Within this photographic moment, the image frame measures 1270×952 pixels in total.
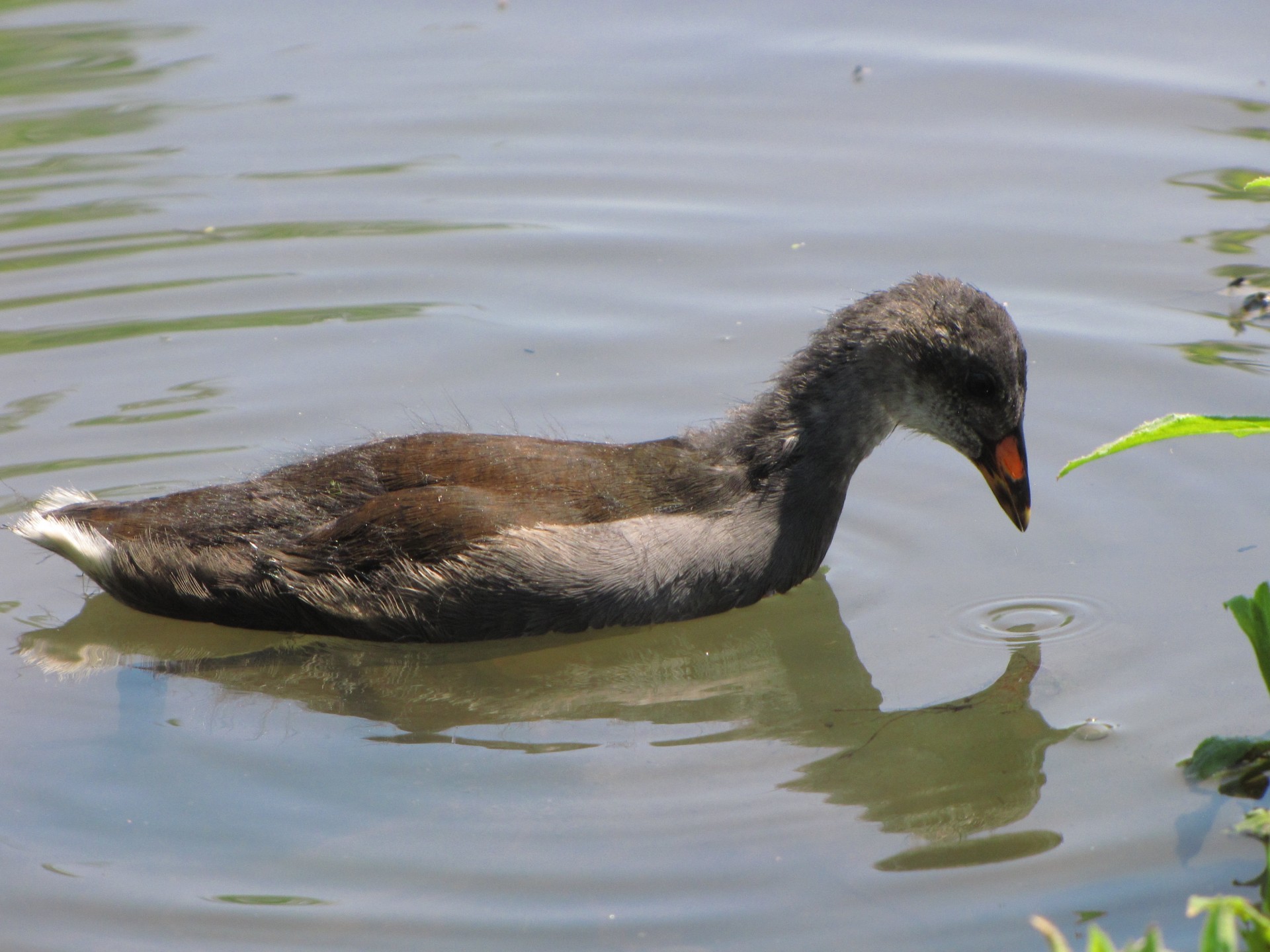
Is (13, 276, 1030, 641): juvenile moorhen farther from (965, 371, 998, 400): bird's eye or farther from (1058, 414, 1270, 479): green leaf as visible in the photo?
(1058, 414, 1270, 479): green leaf

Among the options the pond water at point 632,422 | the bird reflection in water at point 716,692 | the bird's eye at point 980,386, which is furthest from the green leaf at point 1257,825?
the bird's eye at point 980,386

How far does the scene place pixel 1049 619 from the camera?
5.28 metres

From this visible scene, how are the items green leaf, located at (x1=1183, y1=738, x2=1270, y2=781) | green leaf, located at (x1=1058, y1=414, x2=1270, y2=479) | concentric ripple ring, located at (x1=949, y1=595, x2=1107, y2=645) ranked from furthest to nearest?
1. concentric ripple ring, located at (x1=949, y1=595, x2=1107, y2=645)
2. green leaf, located at (x1=1183, y1=738, x2=1270, y2=781)
3. green leaf, located at (x1=1058, y1=414, x2=1270, y2=479)

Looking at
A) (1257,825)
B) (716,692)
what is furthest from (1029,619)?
(1257,825)

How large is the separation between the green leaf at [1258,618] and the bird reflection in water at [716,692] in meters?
0.71

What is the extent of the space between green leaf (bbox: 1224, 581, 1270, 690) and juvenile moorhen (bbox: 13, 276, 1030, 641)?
1.48 meters

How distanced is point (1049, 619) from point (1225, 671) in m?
0.60

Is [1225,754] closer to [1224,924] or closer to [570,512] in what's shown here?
[1224,924]

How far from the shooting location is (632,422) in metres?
6.60

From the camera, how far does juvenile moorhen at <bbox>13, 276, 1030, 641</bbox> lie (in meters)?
5.20

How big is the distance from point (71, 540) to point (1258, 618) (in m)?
3.69

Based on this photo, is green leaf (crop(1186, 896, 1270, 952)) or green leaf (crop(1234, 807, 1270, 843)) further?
green leaf (crop(1234, 807, 1270, 843))

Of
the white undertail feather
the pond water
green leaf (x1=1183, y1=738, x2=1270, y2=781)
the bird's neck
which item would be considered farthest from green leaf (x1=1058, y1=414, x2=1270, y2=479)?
the white undertail feather

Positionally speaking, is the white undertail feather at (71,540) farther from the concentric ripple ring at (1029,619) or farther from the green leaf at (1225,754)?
the green leaf at (1225,754)
